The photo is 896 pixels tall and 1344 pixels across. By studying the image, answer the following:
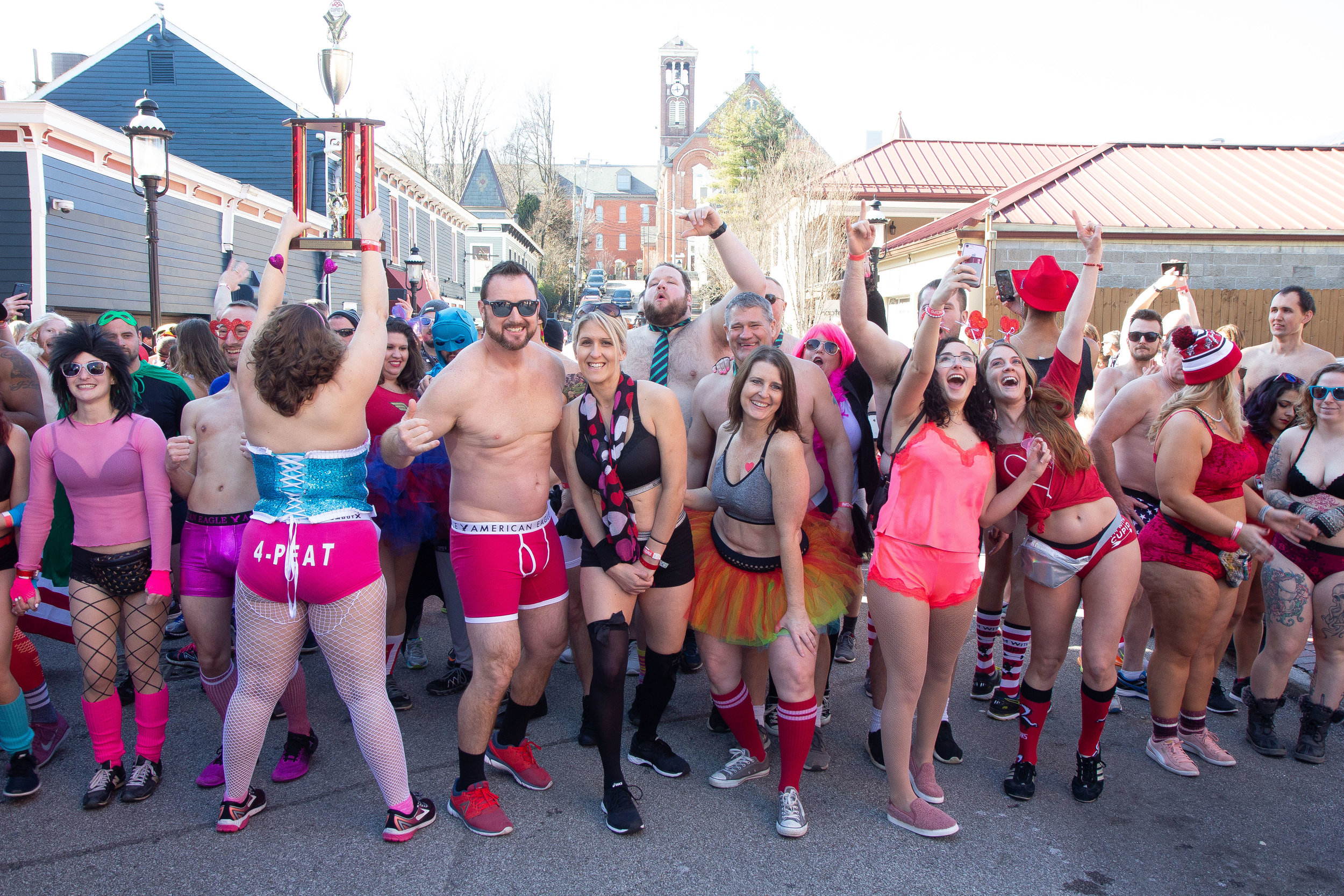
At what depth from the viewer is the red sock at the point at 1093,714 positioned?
3496 millimetres

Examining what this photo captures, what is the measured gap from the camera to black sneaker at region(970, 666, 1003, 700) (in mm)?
4578

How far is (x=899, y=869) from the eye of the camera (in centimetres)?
305

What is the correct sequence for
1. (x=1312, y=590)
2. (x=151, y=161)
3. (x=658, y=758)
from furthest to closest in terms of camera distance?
(x=151, y=161) → (x=1312, y=590) → (x=658, y=758)

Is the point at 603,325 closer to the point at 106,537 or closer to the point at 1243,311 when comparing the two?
the point at 106,537

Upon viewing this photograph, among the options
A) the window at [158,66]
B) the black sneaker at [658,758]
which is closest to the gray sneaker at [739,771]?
the black sneaker at [658,758]

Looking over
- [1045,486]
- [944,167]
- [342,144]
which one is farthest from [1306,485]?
[944,167]

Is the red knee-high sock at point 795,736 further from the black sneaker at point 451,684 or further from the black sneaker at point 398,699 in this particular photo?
the black sneaker at point 398,699

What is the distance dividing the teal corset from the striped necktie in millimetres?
2109

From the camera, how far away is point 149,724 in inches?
140

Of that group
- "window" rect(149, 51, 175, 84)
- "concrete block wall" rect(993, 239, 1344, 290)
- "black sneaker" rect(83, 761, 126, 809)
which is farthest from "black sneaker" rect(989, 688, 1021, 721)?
"window" rect(149, 51, 175, 84)

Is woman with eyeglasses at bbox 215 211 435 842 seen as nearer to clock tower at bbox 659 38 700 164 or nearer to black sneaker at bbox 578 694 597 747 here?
black sneaker at bbox 578 694 597 747

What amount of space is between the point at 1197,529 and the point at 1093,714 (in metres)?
0.94

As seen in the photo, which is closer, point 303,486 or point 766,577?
point 303,486

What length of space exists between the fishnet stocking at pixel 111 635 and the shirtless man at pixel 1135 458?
4372 millimetres
